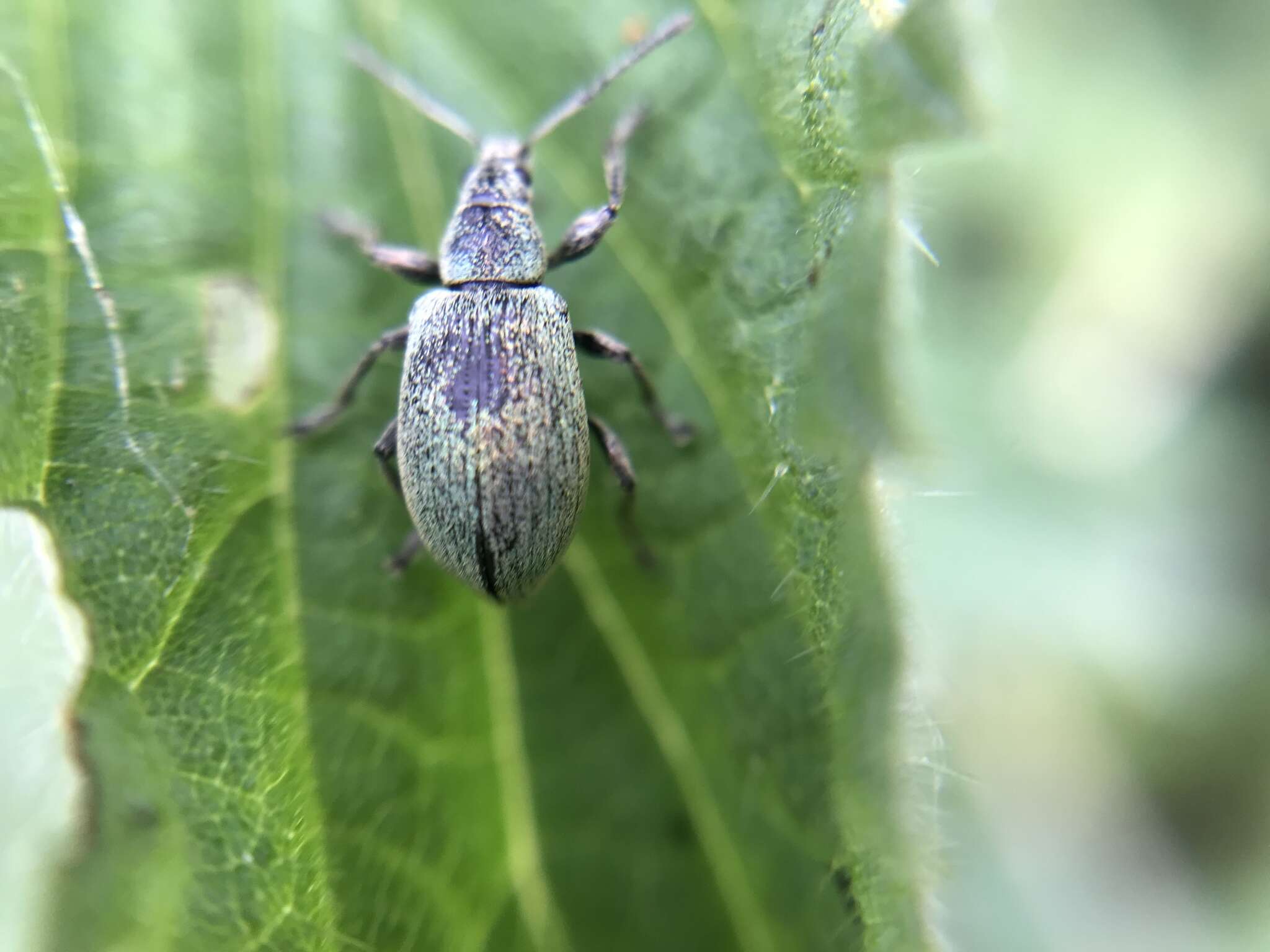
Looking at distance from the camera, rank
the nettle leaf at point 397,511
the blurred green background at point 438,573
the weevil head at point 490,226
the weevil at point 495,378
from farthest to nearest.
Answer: the weevil head at point 490,226 < the weevil at point 495,378 < the nettle leaf at point 397,511 < the blurred green background at point 438,573

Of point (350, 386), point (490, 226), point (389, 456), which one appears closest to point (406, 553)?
point (389, 456)

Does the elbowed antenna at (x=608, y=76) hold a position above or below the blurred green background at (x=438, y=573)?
above

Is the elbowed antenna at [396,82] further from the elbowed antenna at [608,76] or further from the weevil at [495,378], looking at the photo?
the elbowed antenna at [608,76]

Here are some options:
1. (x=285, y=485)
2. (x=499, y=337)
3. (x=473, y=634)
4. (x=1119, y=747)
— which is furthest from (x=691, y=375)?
(x=1119, y=747)

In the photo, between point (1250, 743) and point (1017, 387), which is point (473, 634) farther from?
point (1250, 743)

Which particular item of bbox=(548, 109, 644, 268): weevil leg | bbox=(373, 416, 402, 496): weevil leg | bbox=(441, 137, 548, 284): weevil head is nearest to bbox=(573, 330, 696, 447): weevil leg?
bbox=(548, 109, 644, 268): weevil leg

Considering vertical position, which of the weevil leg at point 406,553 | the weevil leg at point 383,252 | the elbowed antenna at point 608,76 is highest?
the elbowed antenna at point 608,76

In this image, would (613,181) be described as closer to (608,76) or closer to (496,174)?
(608,76)

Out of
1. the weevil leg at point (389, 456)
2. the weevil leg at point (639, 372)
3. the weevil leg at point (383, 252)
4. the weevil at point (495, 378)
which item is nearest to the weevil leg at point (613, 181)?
the weevil at point (495, 378)
